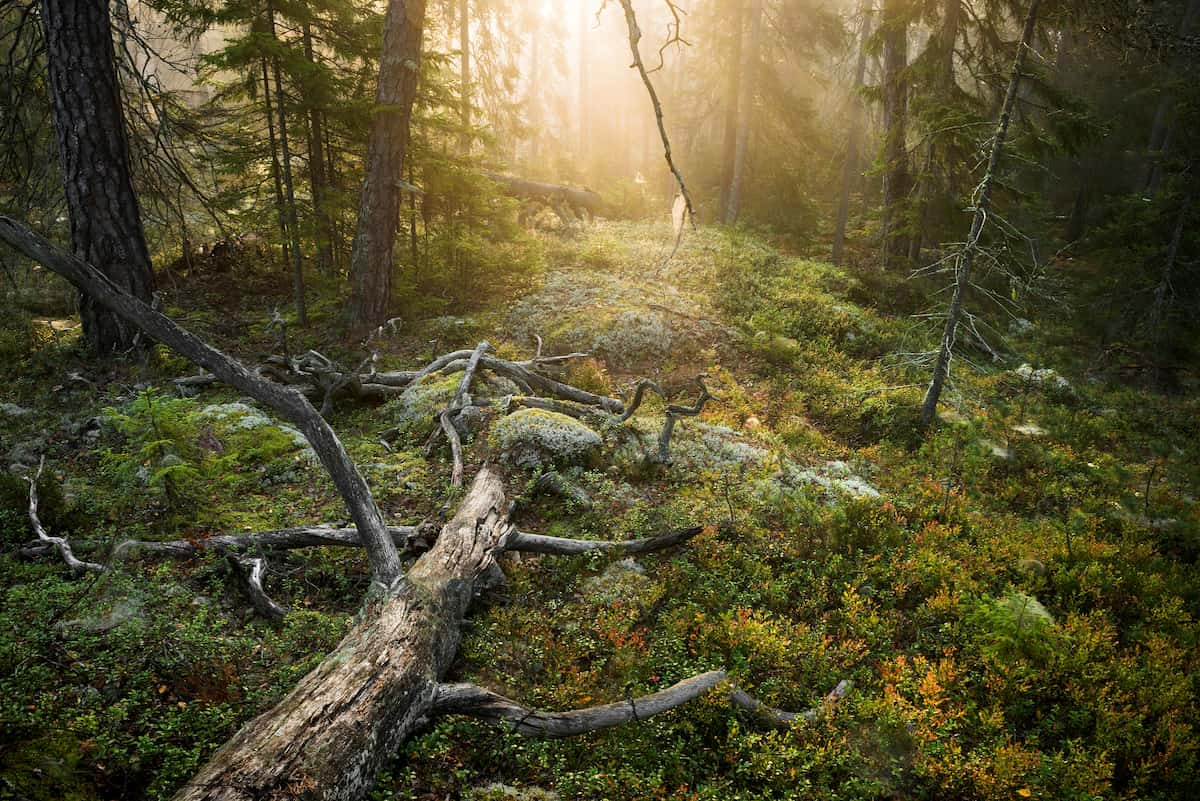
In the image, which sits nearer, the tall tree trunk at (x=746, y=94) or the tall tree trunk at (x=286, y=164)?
the tall tree trunk at (x=286, y=164)

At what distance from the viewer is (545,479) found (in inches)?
258

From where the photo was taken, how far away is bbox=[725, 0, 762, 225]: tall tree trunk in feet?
70.3

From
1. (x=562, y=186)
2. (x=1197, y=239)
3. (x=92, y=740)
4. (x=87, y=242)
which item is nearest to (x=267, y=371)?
(x=87, y=242)

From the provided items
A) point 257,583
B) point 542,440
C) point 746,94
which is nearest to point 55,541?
point 257,583

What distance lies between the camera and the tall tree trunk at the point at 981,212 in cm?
865

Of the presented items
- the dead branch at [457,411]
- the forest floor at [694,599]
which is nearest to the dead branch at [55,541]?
the forest floor at [694,599]

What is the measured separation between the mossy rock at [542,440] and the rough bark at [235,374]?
8.03 ft

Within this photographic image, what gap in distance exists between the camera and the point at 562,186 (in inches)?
894

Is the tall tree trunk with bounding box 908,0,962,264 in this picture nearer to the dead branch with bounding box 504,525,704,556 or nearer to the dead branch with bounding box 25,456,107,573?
the dead branch with bounding box 504,525,704,556

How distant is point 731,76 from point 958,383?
17.2 m

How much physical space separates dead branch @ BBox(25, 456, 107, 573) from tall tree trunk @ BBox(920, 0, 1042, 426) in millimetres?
11010

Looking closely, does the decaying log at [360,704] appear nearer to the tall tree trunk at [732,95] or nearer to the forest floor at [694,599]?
the forest floor at [694,599]

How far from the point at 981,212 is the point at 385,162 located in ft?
34.4

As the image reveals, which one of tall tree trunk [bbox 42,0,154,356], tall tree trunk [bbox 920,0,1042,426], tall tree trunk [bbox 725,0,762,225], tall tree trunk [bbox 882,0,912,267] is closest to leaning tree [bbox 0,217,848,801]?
tall tree trunk [bbox 42,0,154,356]
